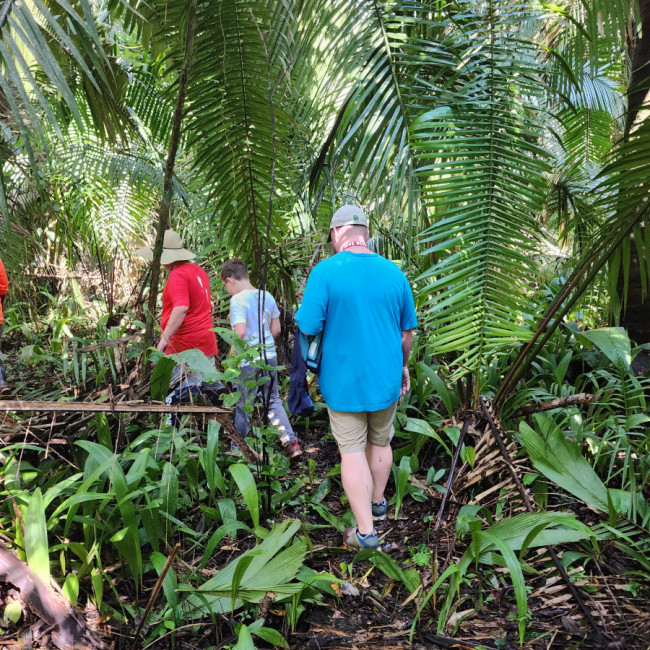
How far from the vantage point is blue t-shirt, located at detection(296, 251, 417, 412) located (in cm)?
230

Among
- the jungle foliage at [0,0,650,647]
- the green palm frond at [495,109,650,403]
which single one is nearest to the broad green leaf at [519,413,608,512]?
the jungle foliage at [0,0,650,647]

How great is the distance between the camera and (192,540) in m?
2.27

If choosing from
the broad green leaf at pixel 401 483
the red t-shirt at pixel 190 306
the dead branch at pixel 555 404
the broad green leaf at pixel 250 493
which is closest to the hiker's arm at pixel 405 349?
the broad green leaf at pixel 401 483

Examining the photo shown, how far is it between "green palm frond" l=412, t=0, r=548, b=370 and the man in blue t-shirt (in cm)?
27

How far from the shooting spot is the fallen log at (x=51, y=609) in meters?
1.62

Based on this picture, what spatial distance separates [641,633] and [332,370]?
1.46 meters

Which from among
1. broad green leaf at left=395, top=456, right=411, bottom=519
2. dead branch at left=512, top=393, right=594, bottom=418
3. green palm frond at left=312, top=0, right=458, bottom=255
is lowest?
broad green leaf at left=395, top=456, right=411, bottom=519

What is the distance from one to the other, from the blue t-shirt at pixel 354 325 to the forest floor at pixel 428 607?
0.67 m

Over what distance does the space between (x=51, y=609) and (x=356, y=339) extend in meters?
1.48

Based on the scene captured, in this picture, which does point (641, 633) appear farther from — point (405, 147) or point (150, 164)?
point (150, 164)

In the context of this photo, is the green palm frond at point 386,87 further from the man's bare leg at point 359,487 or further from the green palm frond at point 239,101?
the man's bare leg at point 359,487

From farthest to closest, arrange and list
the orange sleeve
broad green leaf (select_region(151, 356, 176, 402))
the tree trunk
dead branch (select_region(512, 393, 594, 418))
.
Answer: the orange sleeve, the tree trunk, broad green leaf (select_region(151, 356, 176, 402)), dead branch (select_region(512, 393, 594, 418))

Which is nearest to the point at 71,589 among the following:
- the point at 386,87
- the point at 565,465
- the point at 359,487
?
the point at 359,487

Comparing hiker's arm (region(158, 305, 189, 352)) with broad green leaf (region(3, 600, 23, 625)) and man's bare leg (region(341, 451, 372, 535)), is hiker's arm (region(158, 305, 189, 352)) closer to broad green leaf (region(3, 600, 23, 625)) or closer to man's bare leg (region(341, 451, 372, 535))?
man's bare leg (region(341, 451, 372, 535))
